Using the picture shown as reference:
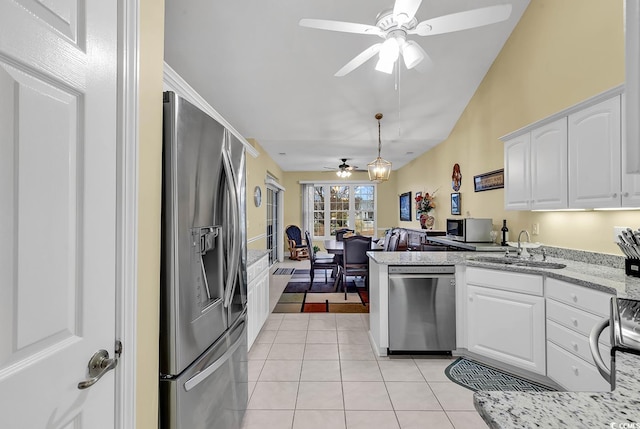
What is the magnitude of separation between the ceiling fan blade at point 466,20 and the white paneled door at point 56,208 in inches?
74.7

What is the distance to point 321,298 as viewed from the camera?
4.39 meters

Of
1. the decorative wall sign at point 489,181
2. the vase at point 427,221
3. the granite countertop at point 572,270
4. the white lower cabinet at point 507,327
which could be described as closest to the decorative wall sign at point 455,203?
the decorative wall sign at point 489,181

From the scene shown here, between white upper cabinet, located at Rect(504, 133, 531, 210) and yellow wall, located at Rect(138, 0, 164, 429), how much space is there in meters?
3.06

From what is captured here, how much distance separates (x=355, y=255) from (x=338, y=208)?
13.7 ft

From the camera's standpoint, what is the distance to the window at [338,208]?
27.5ft

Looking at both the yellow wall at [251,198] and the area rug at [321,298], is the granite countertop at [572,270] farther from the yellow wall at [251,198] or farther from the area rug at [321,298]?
the yellow wall at [251,198]

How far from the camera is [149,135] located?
3.42ft

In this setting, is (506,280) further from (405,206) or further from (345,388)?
(405,206)

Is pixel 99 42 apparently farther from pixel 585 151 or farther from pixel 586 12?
pixel 586 12

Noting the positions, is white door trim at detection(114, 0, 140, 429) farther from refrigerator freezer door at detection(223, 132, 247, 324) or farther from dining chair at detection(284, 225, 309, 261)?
dining chair at detection(284, 225, 309, 261)

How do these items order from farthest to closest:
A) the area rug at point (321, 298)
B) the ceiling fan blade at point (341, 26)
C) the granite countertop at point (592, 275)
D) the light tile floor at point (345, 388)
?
the area rug at point (321, 298)
the ceiling fan blade at point (341, 26)
the light tile floor at point (345, 388)
the granite countertop at point (592, 275)

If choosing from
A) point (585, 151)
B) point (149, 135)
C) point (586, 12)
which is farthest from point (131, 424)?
point (586, 12)

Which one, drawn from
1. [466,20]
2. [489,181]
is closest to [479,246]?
[489,181]

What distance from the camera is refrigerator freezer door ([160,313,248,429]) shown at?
112cm
